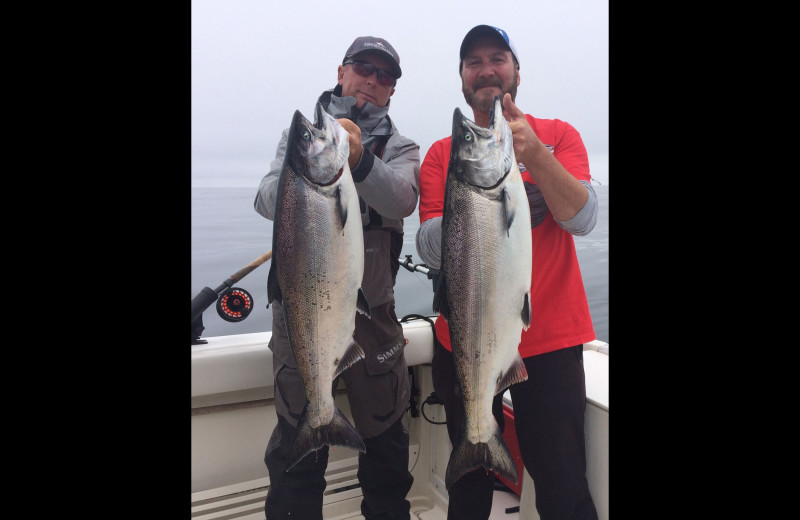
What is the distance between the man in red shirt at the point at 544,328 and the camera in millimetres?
2002

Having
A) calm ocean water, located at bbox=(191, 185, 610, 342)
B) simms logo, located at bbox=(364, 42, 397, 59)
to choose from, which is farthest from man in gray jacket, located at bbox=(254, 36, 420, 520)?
calm ocean water, located at bbox=(191, 185, 610, 342)

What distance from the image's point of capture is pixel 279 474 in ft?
7.36

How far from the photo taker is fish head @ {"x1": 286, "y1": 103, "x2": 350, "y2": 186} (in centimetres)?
175

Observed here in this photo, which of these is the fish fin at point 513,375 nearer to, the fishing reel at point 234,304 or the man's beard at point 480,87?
the man's beard at point 480,87

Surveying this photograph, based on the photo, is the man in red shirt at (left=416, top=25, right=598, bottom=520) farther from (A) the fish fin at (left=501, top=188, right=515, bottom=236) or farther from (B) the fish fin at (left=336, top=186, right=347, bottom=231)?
(B) the fish fin at (left=336, top=186, right=347, bottom=231)

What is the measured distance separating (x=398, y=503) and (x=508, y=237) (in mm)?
1459

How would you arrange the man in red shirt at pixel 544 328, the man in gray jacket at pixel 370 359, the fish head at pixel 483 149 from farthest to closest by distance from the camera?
the man in gray jacket at pixel 370 359
the man in red shirt at pixel 544 328
the fish head at pixel 483 149

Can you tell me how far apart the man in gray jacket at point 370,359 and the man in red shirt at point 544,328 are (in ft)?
0.75

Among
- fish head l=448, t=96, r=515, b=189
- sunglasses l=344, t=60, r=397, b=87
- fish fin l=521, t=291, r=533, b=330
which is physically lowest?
fish fin l=521, t=291, r=533, b=330

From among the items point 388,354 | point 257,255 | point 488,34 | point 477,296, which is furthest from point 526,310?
point 257,255

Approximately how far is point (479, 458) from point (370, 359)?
27.0 inches

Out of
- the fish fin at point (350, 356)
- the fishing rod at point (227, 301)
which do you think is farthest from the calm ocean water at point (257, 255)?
the fish fin at point (350, 356)
